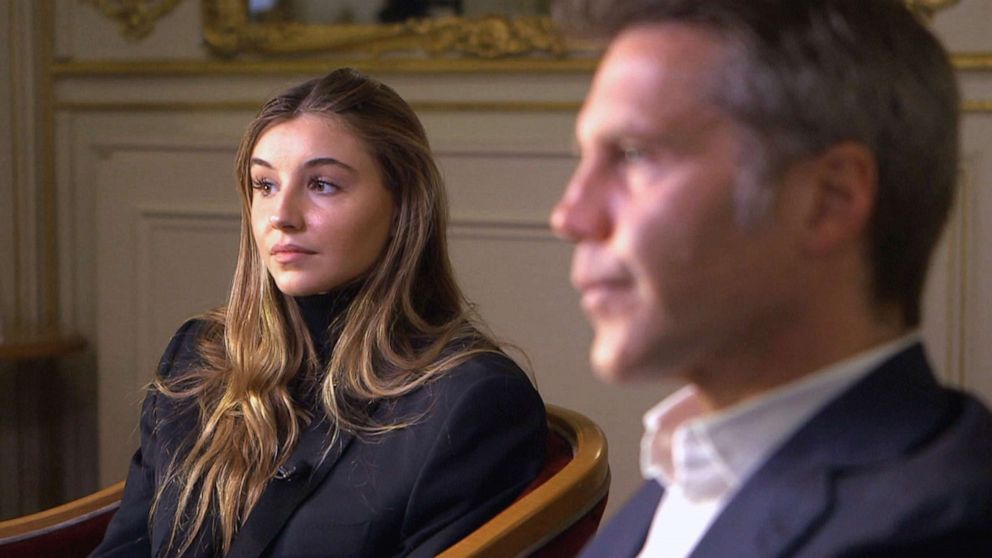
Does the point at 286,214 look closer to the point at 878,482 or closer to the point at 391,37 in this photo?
the point at 878,482

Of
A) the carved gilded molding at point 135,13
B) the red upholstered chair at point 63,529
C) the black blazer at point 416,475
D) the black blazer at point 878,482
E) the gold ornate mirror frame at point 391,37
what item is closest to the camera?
the black blazer at point 878,482

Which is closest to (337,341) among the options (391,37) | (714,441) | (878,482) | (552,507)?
(552,507)

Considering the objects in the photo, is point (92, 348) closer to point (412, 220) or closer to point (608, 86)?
point (412, 220)

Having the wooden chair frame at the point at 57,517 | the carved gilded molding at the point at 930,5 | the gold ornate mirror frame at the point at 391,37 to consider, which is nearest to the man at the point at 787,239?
the wooden chair frame at the point at 57,517

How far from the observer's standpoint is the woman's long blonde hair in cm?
200

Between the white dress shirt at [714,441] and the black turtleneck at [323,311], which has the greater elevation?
the white dress shirt at [714,441]

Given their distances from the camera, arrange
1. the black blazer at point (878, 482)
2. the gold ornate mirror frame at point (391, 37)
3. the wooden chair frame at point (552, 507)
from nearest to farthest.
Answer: the black blazer at point (878, 482) < the wooden chair frame at point (552, 507) < the gold ornate mirror frame at point (391, 37)

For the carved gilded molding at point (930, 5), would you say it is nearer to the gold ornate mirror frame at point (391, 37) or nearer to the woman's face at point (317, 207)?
the gold ornate mirror frame at point (391, 37)

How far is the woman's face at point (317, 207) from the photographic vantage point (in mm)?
2033

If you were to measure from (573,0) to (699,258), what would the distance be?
28 centimetres

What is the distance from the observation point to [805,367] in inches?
36.5

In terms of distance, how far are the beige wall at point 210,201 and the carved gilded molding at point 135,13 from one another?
3 centimetres

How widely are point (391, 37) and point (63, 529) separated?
1732 millimetres

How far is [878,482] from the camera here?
0.89 m
